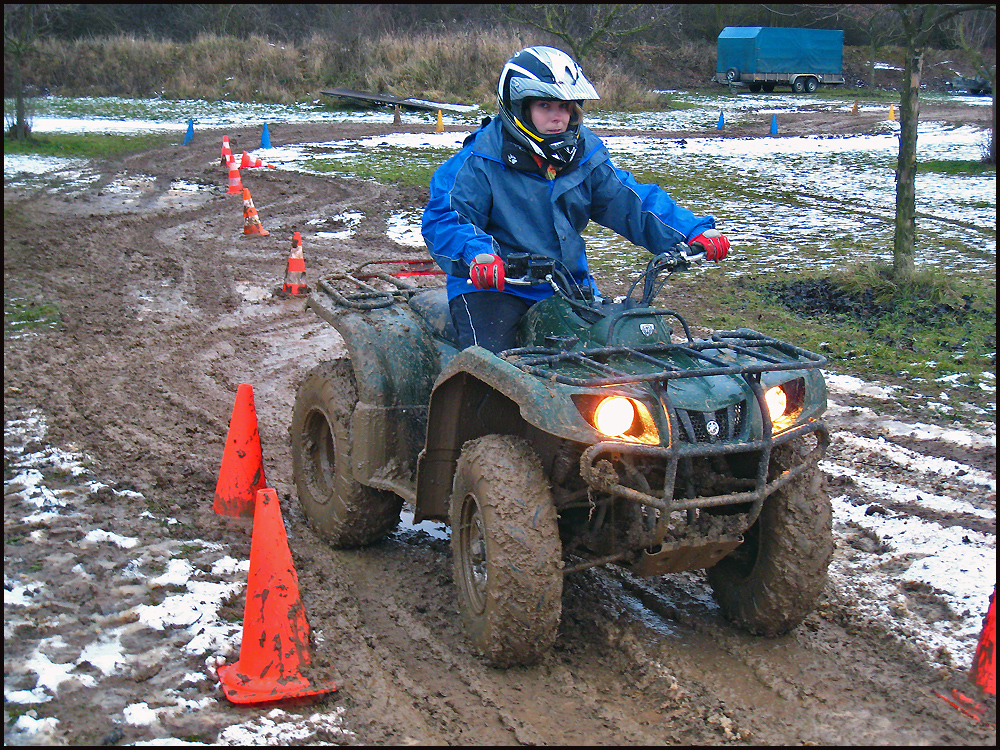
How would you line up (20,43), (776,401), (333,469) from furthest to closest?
(20,43) < (333,469) < (776,401)

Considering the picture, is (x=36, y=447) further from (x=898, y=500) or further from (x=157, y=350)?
(x=898, y=500)

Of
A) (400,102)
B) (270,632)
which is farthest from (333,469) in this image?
(400,102)

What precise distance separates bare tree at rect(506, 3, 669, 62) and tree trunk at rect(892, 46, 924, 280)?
24.8m

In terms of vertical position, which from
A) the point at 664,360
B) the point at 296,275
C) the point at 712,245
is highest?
the point at 712,245

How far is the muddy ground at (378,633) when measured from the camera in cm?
334

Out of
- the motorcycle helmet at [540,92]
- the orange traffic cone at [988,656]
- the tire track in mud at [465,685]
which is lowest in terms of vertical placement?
the tire track in mud at [465,685]

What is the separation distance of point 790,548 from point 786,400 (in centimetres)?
60

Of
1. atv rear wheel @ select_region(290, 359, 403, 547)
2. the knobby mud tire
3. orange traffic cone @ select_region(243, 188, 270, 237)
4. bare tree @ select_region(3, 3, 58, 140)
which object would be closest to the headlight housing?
the knobby mud tire

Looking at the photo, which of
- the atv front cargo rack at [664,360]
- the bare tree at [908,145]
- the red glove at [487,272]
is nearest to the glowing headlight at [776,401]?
the atv front cargo rack at [664,360]

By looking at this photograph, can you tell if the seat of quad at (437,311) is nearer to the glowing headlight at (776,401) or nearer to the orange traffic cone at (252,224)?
the glowing headlight at (776,401)

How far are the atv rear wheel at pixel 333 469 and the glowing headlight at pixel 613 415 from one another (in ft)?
5.85

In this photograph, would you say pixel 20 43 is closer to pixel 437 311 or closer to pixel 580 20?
pixel 437 311

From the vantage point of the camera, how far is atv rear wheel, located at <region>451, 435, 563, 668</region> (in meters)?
3.38

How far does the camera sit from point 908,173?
9.52 m
